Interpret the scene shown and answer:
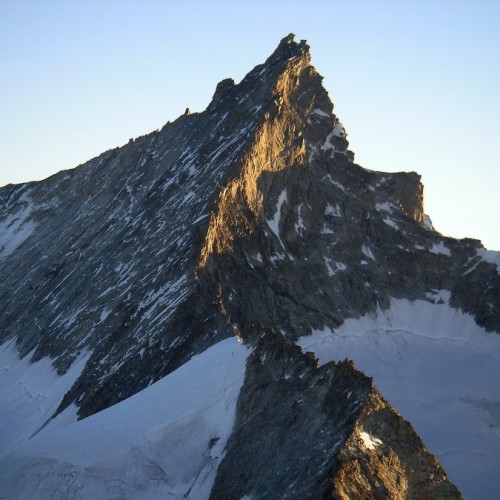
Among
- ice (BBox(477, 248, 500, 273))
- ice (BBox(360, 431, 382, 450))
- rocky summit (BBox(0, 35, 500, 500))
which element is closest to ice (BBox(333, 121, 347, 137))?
rocky summit (BBox(0, 35, 500, 500))

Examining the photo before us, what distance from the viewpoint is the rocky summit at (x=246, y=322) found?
59.5 m

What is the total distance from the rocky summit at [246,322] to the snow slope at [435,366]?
0.82ft

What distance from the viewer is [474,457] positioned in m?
103

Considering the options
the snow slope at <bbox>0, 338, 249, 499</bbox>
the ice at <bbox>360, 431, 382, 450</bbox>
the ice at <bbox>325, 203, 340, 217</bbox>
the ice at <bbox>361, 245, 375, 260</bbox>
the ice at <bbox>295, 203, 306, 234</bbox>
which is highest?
the ice at <bbox>325, 203, 340, 217</bbox>

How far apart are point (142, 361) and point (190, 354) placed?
5.65 meters

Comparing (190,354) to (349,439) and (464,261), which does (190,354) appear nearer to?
(349,439)

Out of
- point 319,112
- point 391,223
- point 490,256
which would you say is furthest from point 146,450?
point 490,256

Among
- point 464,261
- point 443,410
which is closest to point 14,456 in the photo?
point 443,410

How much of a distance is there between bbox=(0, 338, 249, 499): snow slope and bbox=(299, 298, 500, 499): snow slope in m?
37.4

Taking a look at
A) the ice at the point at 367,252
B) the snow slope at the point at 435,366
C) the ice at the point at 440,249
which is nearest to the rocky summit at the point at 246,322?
the snow slope at the point at 435,366

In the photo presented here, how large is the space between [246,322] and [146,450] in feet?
117

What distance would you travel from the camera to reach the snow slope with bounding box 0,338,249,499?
63625 millimetres

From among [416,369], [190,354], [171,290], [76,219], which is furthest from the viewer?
[76,219]

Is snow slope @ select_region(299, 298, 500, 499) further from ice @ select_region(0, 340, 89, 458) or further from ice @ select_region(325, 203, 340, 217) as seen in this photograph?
ice @ select_region(0, 340, 89, 458)
